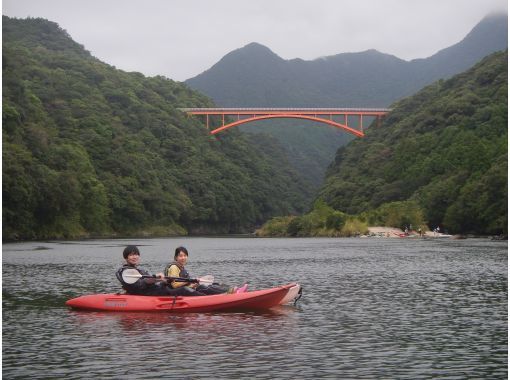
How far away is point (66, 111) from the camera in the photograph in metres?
105

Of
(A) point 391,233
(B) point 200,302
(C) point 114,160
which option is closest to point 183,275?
(B) point 200,302

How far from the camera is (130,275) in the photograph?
18.3 meters

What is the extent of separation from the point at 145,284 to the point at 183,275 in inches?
35.0

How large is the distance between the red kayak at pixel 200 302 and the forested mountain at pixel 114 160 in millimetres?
48577

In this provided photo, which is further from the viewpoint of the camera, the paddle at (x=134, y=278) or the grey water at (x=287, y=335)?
the paddle at (x=134, y=278)

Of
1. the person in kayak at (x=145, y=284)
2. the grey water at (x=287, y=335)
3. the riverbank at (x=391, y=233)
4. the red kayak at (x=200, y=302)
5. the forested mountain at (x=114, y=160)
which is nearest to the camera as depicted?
the grey water at (x=287, y=335)

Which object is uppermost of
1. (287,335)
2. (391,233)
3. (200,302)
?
(391,233)

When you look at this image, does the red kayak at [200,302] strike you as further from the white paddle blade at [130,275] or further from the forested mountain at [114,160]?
the forested mountain at [114,160]

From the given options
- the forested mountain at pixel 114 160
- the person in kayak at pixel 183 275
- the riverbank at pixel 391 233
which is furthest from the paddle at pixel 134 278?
the riverbank at pixel 391 233

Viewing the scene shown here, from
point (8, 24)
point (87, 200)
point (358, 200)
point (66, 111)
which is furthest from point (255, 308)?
point (8, 24)

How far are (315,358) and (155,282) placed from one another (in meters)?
6.67

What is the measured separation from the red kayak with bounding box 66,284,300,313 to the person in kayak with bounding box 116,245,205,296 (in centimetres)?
24

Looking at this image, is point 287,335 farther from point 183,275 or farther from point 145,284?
point 145,284

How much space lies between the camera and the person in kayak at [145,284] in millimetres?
18281
